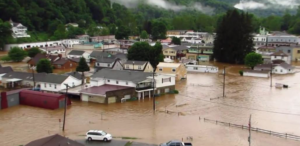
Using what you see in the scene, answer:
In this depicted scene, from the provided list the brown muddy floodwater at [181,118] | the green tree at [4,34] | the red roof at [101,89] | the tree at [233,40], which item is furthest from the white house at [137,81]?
the green tree at [4,34]

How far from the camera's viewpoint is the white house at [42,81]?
19.8 meters

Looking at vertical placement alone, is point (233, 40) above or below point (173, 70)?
above

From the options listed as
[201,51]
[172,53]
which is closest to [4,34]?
[172,53]

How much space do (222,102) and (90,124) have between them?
7.33 meters

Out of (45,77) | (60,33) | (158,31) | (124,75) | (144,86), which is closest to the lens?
(144,86)

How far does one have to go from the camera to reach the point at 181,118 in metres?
15.4

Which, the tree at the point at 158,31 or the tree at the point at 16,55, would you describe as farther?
the tree at the point at 158,31

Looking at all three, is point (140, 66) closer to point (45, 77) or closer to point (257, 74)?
point (45, 77)

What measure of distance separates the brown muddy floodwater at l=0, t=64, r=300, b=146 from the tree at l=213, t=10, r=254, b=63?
1277cm

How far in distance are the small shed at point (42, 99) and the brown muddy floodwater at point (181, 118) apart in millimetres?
392

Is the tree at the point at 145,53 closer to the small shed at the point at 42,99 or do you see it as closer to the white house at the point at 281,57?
the small shed at the point at 42,99

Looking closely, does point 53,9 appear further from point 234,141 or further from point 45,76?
point 234,141

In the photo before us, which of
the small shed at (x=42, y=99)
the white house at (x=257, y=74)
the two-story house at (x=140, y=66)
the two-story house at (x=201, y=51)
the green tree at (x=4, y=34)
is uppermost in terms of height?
the green tree at (x=4, y=34)

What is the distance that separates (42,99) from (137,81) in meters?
4.93
